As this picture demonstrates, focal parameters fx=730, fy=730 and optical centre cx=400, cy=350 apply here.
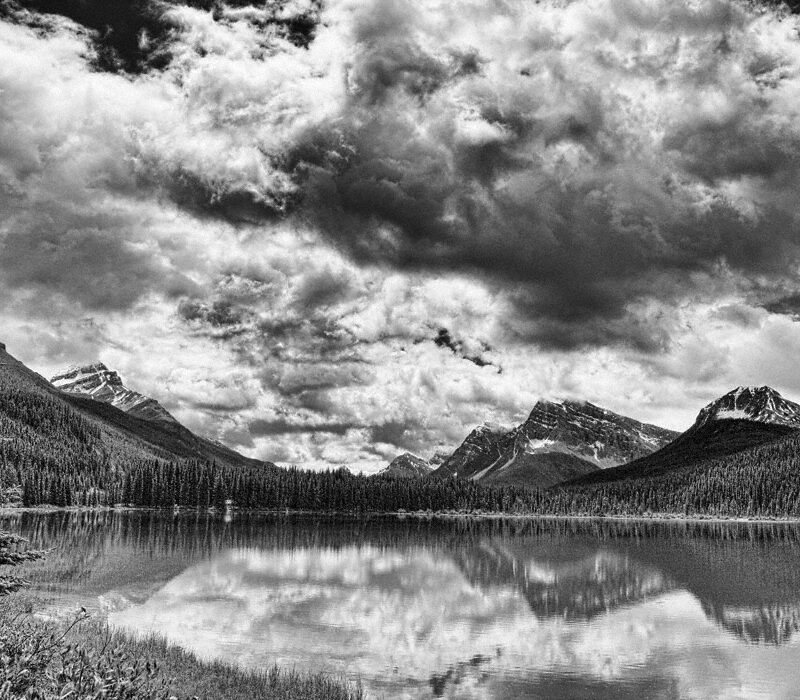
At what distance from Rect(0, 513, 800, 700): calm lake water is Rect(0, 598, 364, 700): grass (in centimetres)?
451

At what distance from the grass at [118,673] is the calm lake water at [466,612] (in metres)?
4.51

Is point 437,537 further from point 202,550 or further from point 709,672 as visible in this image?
point 709,672

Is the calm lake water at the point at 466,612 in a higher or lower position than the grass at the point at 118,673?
lower

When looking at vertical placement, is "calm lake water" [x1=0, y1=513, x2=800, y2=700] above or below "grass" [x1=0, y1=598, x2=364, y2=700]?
below

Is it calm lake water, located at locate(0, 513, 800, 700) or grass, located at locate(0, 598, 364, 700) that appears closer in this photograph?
grass, located at locate(0, 598, 364, 700)

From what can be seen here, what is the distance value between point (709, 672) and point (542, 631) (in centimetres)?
1387

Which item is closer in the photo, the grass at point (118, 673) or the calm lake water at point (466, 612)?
the grass at point (118, 673)

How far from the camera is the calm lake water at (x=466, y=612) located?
4278 centimetres

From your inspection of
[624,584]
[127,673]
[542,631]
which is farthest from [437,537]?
[127,673]

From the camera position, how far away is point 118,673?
19.4 meters

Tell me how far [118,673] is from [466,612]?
4981 centimetres

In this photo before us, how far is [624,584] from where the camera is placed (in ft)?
281

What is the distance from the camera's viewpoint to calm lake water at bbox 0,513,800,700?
140 ft

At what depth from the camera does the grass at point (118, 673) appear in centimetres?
1739
